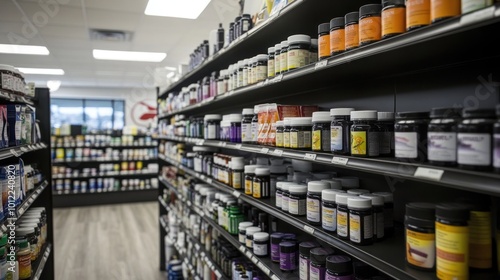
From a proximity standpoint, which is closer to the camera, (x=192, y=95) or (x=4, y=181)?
(x=4, y=181)

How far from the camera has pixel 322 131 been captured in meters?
1.54

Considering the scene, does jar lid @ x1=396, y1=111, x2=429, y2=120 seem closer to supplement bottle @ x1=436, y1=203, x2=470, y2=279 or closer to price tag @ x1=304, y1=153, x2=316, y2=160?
supplement bottle @ x1=436, y1=203, x2=470, y2=279

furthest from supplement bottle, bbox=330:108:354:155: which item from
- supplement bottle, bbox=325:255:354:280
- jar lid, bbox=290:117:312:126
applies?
supplement bottle, bbox=325:255:354:280

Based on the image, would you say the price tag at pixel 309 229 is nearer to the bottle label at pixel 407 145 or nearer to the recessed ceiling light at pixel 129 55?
the bottle label at pixel 407 145

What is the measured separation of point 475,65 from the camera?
4.14 feet

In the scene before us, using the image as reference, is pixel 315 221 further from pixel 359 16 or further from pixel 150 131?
pixel 150 131

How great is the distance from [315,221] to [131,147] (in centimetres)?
837

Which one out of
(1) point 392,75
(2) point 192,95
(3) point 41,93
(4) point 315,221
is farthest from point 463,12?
(3) point 41,93

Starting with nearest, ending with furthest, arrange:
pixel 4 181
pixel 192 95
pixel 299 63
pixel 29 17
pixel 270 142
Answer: pixel 299 63
pixel 270 142
pixel 4 181
pixel 192 95
pixel 29 17

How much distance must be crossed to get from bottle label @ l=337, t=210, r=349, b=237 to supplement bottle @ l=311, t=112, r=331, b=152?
275 mm

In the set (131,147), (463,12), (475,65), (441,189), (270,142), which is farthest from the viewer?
(131,147)

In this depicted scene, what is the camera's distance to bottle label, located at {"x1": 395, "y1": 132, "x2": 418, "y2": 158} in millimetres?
1061

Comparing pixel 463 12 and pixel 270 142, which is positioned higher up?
pixel 463 12

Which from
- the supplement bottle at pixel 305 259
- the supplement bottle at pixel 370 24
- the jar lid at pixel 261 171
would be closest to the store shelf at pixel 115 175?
the jar lid at pixel 261 171
